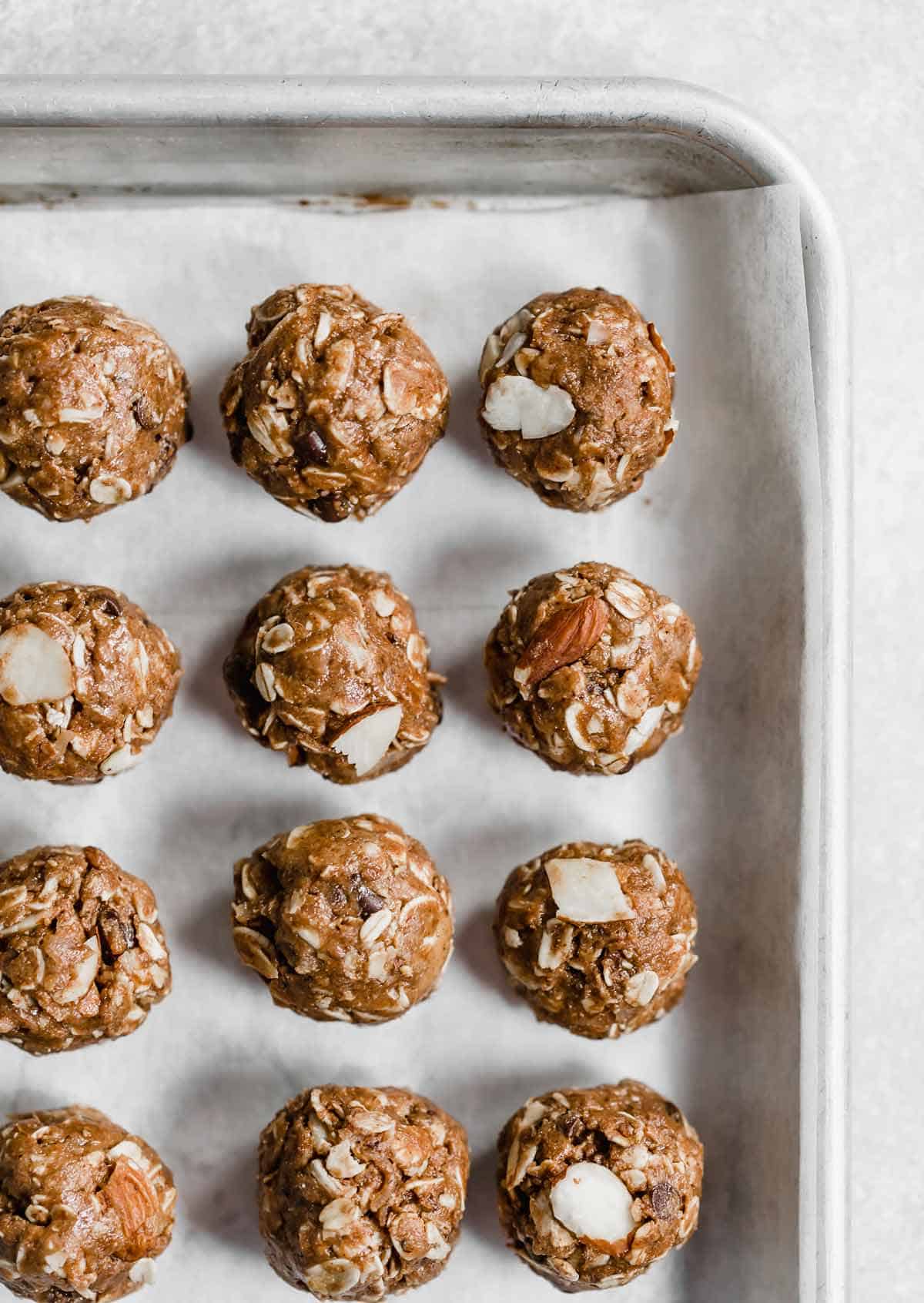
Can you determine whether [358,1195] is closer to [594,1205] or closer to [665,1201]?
[594,1205]

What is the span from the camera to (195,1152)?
2318mm

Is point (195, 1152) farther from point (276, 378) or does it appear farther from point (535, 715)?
point (276, 378)

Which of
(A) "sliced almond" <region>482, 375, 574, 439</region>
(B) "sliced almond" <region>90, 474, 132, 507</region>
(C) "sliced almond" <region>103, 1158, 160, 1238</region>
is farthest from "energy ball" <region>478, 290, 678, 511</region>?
(C) "sliced almond" <region>103, 1158, 160, 1238</region>

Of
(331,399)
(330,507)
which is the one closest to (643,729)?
(330,507)

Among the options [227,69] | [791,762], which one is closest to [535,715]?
[791,762]

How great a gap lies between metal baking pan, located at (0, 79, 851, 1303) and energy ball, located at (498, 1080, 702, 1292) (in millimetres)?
235

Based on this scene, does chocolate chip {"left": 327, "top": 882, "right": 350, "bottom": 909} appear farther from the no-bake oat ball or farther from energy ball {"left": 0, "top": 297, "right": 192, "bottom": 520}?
energy ball {"left": 0, "top": 297, "right": 192, "bottom": 520}

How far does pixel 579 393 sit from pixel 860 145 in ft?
2.79

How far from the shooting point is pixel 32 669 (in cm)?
202

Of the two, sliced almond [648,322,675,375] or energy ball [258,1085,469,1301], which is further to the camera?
sliced almond [648,322,675,375]

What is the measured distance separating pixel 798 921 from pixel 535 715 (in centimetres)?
57

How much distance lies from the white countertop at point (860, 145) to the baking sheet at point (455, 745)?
274 millimetres

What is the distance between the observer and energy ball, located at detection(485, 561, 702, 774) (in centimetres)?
209

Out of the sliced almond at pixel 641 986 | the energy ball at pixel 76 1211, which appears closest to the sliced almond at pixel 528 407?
the sliced almond at pixel 641 986
